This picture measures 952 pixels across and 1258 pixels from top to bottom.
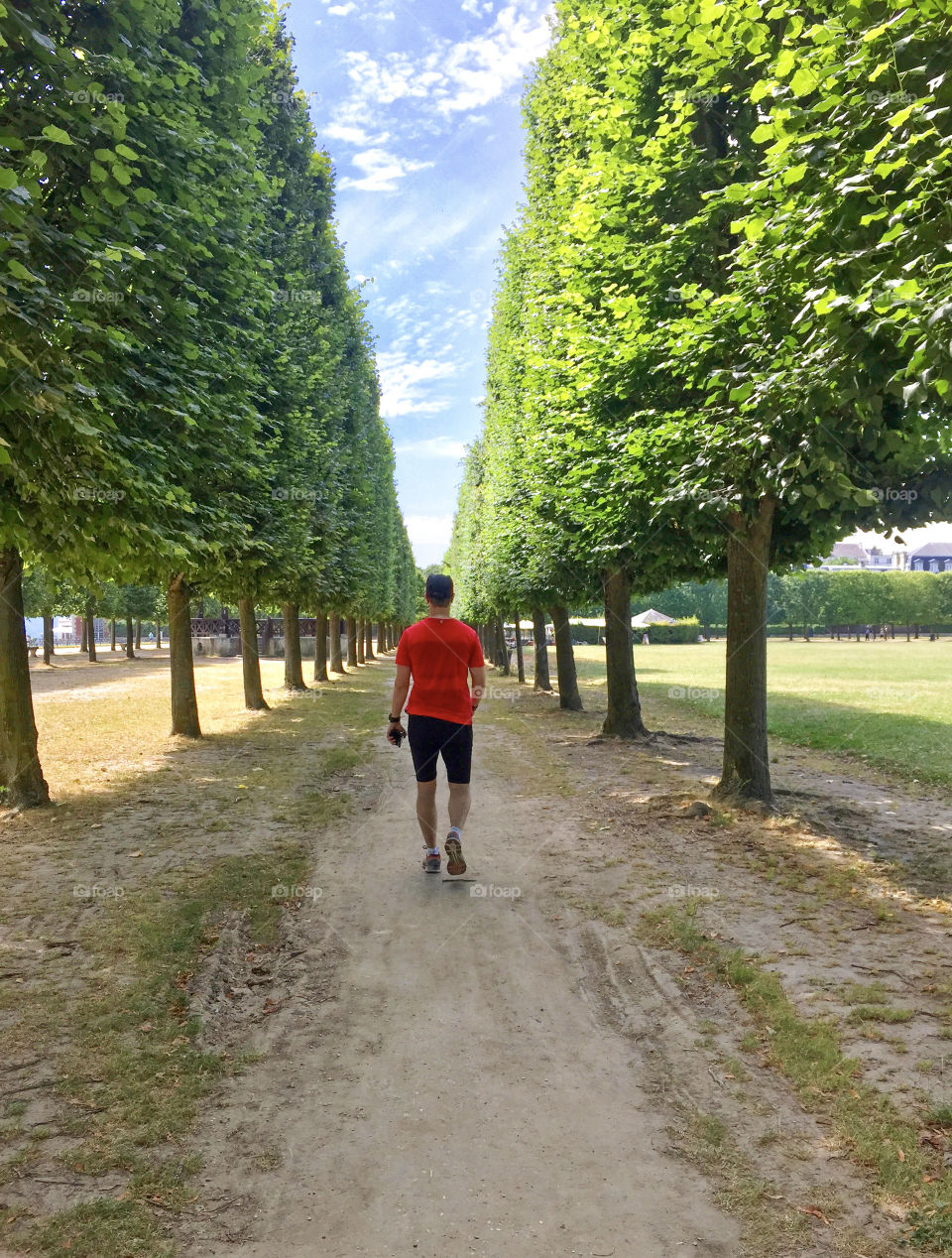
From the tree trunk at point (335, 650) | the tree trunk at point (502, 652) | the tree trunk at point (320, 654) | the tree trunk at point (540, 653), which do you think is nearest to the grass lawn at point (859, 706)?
the tree trunk at point (540, 653)

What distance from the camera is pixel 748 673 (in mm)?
9938

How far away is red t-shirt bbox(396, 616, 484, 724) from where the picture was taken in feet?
23.6

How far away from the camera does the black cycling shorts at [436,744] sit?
716cm

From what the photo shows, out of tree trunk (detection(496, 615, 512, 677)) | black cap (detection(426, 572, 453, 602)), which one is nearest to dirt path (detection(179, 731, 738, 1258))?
black cap (detection(426, 572, 453, 602))

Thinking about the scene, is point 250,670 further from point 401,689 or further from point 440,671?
point 440,671

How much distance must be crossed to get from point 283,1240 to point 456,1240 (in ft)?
2.16

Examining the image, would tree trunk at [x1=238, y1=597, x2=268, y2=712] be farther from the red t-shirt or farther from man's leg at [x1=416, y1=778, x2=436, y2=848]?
the red t-shirt

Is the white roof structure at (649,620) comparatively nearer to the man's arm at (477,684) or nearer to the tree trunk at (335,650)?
the tree trunk at (335,650)

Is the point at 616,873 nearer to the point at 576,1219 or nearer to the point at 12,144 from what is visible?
the point at 576,1219

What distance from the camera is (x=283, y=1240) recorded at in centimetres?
305

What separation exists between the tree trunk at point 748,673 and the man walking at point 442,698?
4082 millimetres

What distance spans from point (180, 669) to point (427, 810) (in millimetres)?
10232

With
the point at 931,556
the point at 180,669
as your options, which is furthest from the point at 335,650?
the point at 931,556

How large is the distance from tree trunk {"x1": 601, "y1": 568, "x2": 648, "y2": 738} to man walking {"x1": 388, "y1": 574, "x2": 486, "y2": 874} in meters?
9.15
